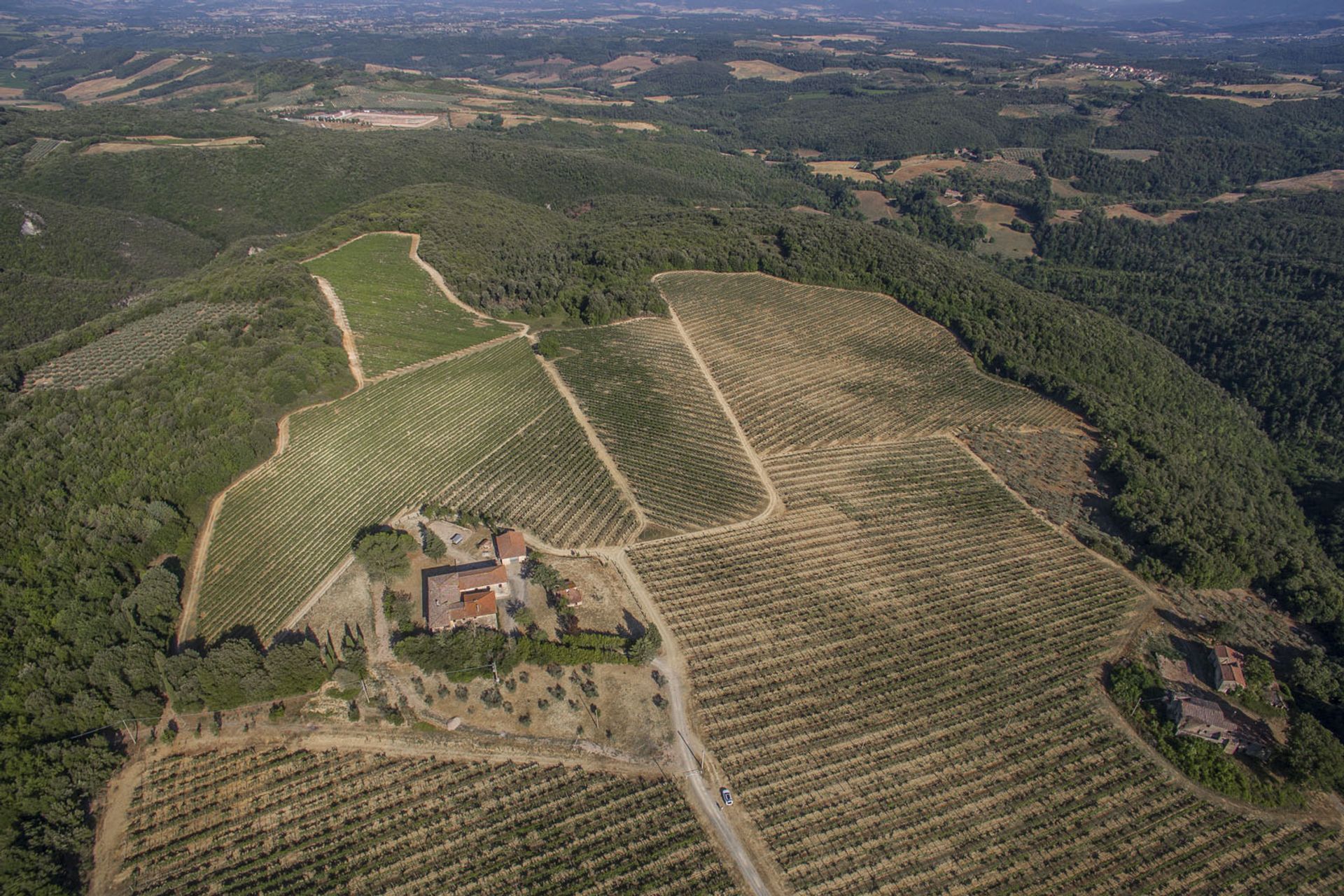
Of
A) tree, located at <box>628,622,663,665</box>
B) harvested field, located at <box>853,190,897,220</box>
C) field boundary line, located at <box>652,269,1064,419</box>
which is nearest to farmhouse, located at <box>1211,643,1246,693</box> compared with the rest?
tree, located at <box>628,622,663,665</box>

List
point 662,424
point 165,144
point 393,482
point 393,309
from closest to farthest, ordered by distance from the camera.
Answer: point 393,482 < point 662,424 < point 393,309 < point 165,144

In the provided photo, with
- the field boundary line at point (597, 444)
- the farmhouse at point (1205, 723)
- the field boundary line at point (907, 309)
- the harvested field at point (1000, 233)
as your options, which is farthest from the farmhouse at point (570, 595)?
the harvested field at point (1000, 233)

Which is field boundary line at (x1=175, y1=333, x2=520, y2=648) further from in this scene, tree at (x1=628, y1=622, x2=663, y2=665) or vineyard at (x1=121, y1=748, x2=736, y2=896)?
tree at (x1=628, y1=622, x2=663, y2=665)

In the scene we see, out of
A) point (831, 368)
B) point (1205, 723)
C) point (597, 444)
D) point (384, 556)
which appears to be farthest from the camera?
point (831, 368)

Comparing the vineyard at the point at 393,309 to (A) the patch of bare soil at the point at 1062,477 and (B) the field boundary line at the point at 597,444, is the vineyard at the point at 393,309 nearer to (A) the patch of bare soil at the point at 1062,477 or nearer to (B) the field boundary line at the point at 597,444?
(B) the field boundary line at the point at 597,444

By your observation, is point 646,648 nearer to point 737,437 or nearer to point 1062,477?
point 737,437

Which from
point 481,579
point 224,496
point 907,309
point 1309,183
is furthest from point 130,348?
point 1309,183
